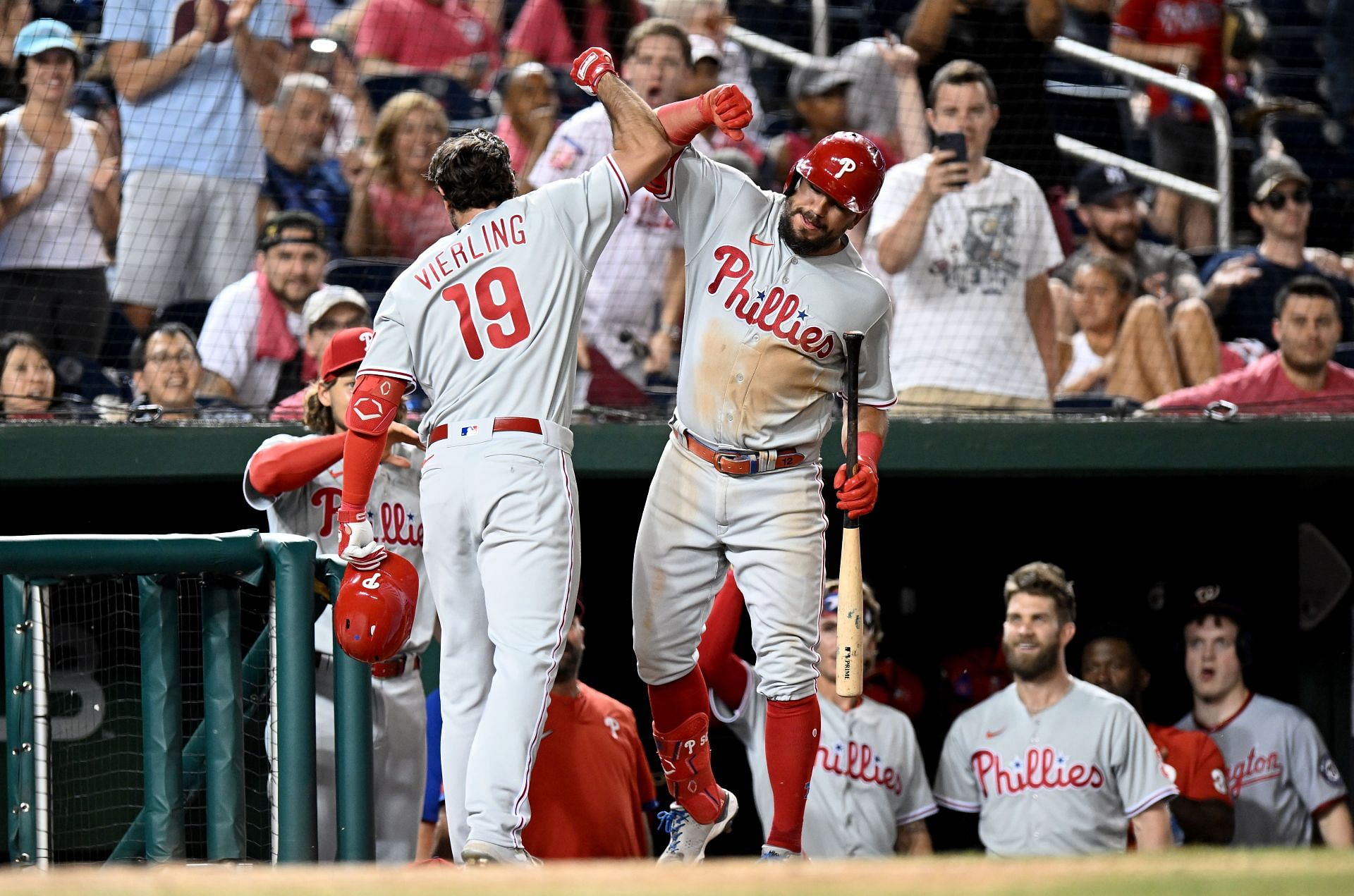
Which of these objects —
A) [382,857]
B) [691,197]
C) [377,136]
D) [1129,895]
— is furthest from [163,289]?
[1129,895]

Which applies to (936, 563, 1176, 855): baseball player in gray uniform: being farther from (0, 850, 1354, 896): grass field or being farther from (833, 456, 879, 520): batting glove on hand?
(0, 850, 1354, 896): grass field

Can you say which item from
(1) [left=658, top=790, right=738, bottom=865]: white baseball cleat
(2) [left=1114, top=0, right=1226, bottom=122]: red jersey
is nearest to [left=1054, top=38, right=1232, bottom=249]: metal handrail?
(2) [left=1114, top=0, right=1226, bottom=122]: red jersey

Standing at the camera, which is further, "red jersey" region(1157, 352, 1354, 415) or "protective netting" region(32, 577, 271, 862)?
"red jersey" region(1157, 352, 1354, 415)

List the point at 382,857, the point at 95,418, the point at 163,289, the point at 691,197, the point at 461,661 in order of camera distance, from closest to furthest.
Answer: the point at 461,661
the point at 691,197
the point at 382,857
the point at 95,418
the point at 163,289

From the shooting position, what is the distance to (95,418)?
5.63 m

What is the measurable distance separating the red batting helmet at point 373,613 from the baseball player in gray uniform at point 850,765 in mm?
1940

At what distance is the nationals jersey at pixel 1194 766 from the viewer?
19.9 ft

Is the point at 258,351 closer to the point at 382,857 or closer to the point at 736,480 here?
the point at 382,857

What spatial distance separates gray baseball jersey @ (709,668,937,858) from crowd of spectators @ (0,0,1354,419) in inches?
44.9

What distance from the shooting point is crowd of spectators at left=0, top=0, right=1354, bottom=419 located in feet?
19.6

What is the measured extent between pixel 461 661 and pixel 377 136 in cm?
305

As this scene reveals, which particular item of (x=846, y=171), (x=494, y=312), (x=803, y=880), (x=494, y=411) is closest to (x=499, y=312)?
(x=494, y=312)

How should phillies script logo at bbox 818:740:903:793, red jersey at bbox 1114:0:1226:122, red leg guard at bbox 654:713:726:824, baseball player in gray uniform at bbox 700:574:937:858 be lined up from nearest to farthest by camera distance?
red leg guard at bbox 654:713:726:824 < baseball player in gray uniform at bbox 700:574:937:858 < phillies script logo at bbox 818:740:903:793 < red jersey at bbox 1114:0:1226:122

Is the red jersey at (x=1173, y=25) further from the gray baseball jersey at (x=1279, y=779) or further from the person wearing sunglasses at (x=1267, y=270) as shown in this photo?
the gray baseball jersey at (x=1279, y=779)
